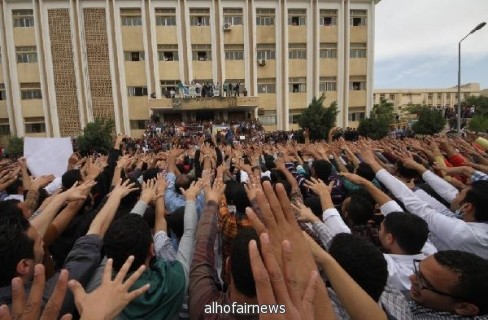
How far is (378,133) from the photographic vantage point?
22.8 metres

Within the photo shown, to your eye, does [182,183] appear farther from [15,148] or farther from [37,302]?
[15,148]

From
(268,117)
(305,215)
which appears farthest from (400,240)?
(268,117)

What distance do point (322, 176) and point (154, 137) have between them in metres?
20.4

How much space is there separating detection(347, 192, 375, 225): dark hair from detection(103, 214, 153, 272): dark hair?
167cm

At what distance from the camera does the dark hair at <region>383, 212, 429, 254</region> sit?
6.34 feet

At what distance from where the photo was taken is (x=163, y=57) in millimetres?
29141

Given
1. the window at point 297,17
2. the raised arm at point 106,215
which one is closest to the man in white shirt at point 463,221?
the raised arm at point 106,215

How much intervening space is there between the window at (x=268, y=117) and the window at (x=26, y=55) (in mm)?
21470

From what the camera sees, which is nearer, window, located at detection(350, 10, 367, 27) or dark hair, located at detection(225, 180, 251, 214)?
dark hair, located at detection(225, 180, 251, 214)

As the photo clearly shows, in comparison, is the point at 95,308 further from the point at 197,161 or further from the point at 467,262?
the point at 197,161

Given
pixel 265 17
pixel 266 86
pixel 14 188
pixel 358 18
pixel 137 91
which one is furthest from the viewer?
pixel 358 18

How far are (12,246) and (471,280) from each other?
2061mm

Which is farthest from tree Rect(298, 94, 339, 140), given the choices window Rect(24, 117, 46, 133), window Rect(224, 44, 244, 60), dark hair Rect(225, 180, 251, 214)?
window Rect(24, 117, 46, 133)

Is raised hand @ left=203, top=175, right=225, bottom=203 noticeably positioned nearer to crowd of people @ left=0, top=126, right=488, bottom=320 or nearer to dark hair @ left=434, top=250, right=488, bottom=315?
crowd of people @ left=0, top=126, right=488, bottom=320
